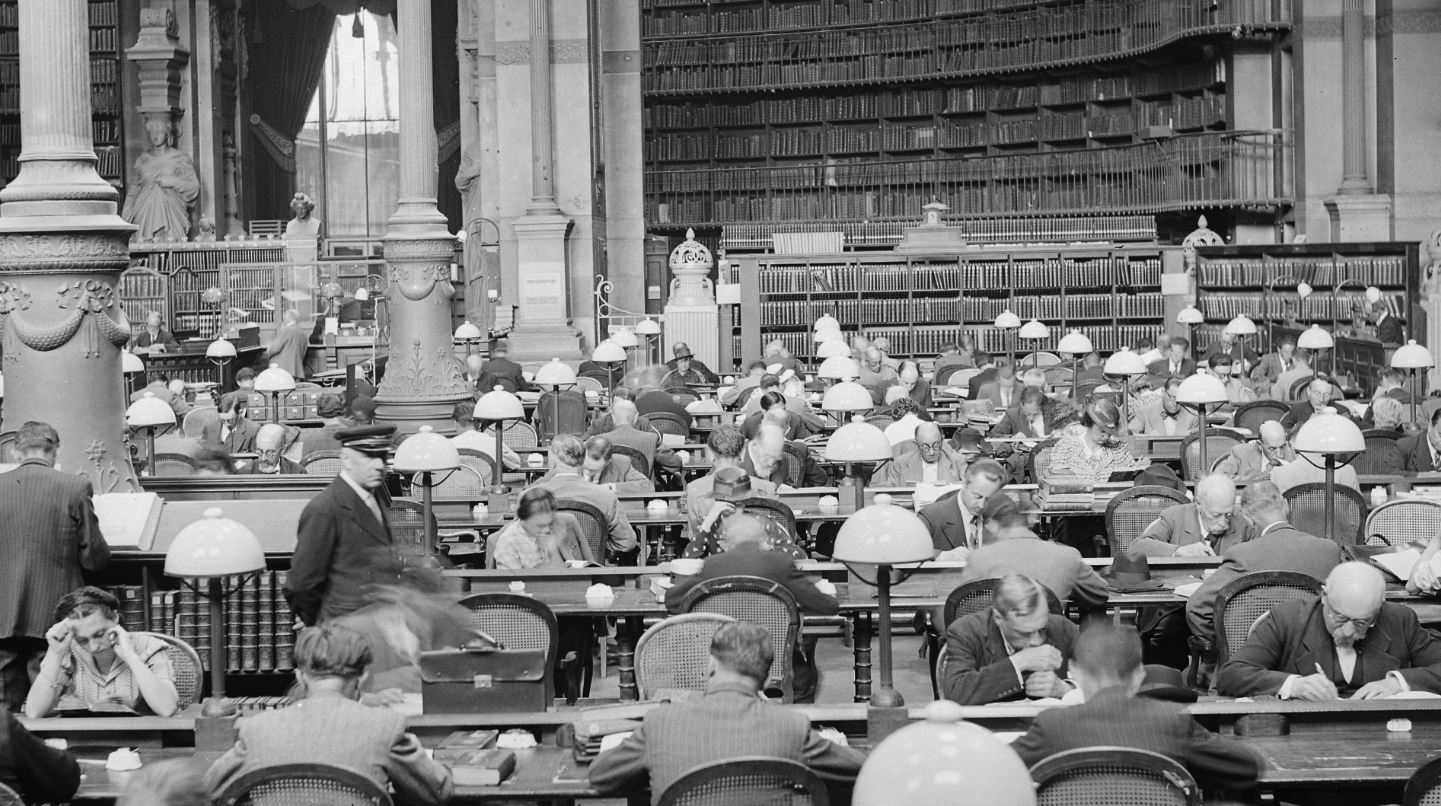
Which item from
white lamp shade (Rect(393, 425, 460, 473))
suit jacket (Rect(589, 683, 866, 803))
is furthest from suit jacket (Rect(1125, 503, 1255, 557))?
suit jacket (Rect(589, 683, 866, 803))

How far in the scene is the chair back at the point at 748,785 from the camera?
3689mm

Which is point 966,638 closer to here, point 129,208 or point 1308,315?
point 1308,315

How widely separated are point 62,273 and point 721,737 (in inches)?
177

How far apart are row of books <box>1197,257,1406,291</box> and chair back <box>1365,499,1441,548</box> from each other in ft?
38.1

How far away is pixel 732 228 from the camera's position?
2367cm

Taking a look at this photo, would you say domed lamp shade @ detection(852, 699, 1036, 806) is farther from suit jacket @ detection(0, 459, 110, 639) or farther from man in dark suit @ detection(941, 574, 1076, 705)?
suit jacket @ detection(0, 459, 110, 639)

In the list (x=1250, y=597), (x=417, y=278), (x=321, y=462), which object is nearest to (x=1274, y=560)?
(x=1250, y=597)

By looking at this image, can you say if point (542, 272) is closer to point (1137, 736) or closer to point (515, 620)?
point (515, 620)

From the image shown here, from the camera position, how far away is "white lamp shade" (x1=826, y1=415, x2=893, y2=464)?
22.1 feet

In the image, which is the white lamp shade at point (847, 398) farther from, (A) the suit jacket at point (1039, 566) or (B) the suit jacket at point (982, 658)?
(B) the suit jacket at point (982, 658)

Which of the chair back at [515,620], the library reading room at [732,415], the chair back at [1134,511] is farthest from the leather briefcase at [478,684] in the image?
the chair back at [1134,511]

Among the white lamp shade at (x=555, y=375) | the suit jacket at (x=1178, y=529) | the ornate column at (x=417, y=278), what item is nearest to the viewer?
the suit jacket at (x=1178, y=529)

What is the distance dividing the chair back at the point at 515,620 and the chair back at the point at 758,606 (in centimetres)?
42

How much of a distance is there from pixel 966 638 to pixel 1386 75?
16.9m
